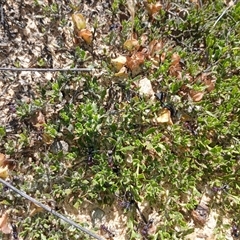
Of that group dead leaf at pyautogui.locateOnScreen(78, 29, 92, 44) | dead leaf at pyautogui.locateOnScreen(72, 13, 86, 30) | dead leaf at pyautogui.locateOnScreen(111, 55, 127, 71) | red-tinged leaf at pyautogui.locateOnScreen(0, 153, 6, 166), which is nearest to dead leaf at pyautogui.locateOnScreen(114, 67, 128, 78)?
dead leaf at pyautogui.locateOnScreen(111, 55, 127, 71)

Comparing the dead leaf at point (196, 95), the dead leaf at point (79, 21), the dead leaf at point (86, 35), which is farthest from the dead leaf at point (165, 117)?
the dead leaf at point (79, 21)

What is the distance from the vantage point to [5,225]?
130 inches

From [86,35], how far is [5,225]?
5.50 ft

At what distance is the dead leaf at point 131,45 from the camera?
370cm

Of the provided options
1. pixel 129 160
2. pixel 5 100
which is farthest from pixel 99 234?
pixel 5 100

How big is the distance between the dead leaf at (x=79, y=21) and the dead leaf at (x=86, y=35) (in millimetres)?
39

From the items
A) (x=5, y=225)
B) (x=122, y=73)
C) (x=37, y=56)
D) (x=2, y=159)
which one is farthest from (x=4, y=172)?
(x=122, y=73)

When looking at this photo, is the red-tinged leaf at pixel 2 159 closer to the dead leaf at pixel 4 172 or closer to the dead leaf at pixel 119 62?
the dead leaf at pixel 4 172

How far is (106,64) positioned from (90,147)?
0.72 meters

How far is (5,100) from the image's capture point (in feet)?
11.4

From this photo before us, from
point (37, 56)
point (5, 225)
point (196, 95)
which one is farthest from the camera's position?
point (196, 95)

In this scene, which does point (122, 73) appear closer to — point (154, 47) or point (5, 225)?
point (154, 47)

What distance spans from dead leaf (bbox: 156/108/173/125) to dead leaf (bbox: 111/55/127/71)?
53cm

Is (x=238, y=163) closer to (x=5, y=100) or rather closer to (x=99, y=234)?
(x=99, y=234)
